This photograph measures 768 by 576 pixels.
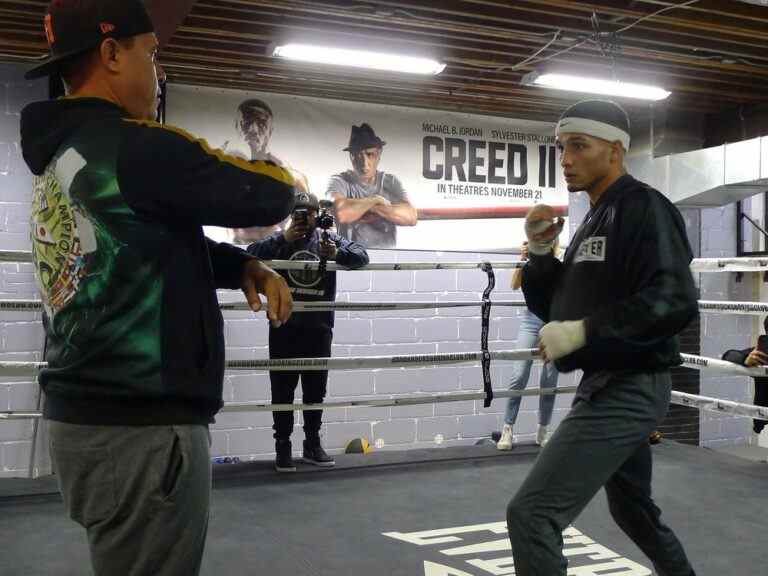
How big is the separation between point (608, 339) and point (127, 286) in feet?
3.74

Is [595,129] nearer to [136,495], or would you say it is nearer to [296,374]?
[136,495]

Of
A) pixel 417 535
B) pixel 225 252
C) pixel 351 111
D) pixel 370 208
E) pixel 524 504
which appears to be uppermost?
pixel 351 111

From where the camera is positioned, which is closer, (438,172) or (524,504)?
(524,504)

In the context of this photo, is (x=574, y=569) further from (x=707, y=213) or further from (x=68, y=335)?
(x=707, y=213)

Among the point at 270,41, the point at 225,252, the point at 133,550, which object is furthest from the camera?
→ the point at 270,41

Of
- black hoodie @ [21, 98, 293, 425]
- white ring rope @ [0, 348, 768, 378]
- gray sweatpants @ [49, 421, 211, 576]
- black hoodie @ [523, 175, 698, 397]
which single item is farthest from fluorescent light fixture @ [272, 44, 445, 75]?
gray sweatpants @ [49, 421, 211, 576]

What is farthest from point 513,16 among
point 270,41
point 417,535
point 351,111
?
point 417,535

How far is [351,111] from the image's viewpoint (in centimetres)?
601

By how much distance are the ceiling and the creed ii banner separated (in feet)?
0.56

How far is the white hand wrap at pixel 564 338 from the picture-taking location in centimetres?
180

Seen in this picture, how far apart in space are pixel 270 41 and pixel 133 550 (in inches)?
157

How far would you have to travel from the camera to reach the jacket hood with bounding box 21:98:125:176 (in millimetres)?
1131

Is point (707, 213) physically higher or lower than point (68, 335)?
higher

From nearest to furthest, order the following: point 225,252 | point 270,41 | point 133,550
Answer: point 133,550
point 225,252
point 270,41
